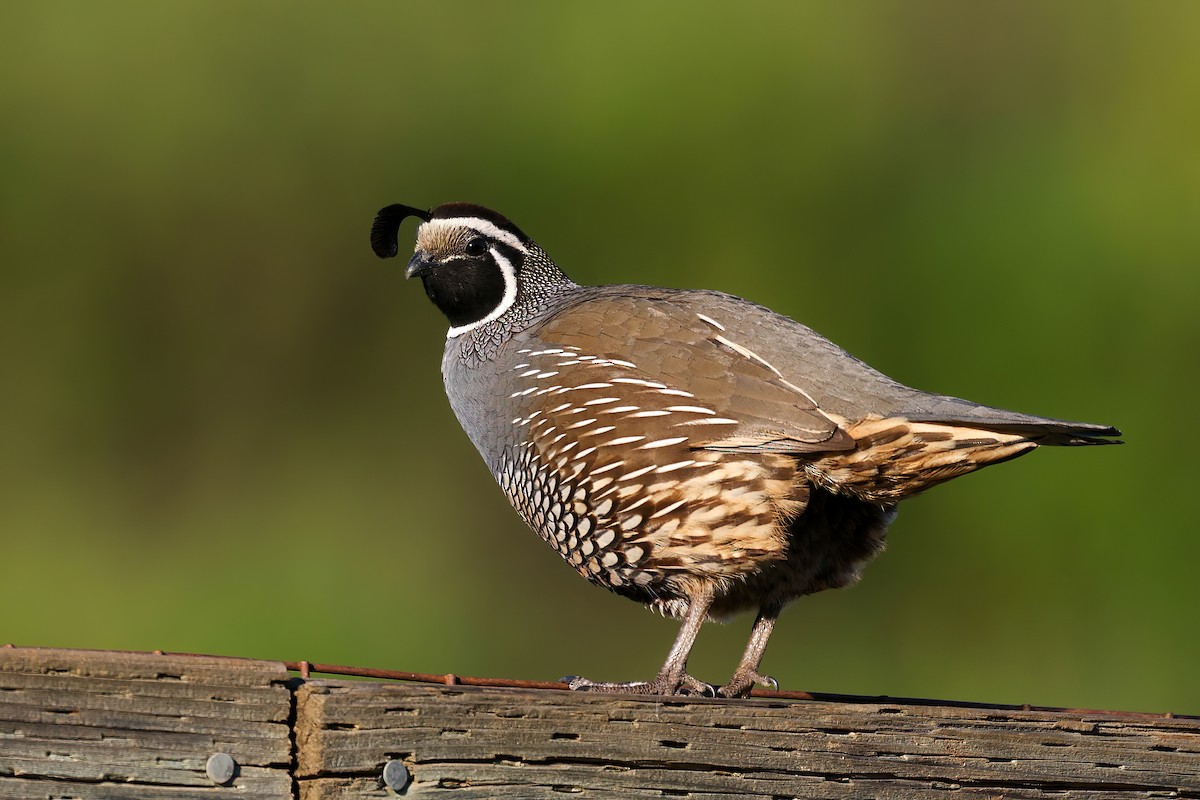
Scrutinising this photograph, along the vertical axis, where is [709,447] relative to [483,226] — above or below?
below

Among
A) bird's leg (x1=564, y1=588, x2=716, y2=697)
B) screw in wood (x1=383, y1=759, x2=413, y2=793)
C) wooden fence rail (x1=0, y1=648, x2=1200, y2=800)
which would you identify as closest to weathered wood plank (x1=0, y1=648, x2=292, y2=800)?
wooden fence rail (x1=0, y1=648, x2=1200, y2=800)

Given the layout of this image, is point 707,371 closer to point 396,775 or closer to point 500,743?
point 500,743

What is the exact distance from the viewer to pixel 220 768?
206 centimetres

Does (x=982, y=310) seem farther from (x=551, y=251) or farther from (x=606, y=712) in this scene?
(x=606, y=712)

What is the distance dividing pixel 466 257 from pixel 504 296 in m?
0.18

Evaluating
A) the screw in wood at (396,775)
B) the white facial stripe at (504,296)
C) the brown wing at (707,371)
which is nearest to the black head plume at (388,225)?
the white facial stripe at (504,296)

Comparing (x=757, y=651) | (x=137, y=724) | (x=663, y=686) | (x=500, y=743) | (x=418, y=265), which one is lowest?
(x=137, y=724)

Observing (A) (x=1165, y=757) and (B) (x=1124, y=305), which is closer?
(A) (x=1165, y=757)

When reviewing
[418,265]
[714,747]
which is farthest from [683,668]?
[418,265]

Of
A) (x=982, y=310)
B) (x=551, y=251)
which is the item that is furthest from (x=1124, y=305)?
(x=551, y=251)

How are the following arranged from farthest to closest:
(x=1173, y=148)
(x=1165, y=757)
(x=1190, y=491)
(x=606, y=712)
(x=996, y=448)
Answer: (x=1173, y=148) → (x=1190, y=491) → (x=996, y=448) → (x=1165, y=757) → (x=606, y=712)

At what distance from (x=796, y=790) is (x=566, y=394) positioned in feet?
4.86

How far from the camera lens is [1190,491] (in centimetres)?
664

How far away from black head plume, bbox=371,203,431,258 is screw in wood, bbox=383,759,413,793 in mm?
2517
